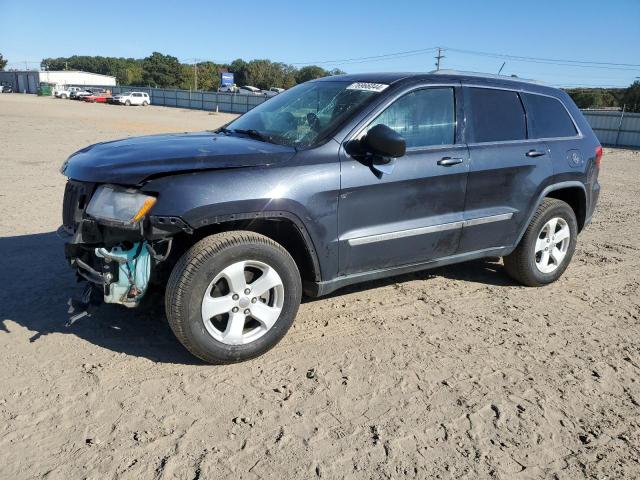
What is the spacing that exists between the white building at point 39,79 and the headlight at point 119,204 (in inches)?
3675

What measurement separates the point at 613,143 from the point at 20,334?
93.4 feet

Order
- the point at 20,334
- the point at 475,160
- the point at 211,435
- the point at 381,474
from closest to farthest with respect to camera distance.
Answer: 1. the point at 381,474
2. the point at 211,435
3. the point at 20,334
4. the point at 475,160

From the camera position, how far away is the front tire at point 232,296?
323 centimetres

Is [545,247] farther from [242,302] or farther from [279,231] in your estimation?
[242,302]

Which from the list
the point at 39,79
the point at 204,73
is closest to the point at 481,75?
the point at 39,79

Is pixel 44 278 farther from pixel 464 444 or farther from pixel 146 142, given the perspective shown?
pixel 464 444

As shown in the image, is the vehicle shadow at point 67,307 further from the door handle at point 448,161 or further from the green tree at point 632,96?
the green tree at point 632,96

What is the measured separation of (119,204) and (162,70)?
104659 mm

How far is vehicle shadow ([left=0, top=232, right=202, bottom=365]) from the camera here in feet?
12.1

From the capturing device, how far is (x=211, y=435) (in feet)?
9.20

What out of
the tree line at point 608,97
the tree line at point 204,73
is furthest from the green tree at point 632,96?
the tree line at point 204,73

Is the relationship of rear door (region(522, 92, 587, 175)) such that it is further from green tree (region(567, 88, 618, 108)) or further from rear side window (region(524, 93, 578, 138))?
green tree (region(567, 88, 618, 108))

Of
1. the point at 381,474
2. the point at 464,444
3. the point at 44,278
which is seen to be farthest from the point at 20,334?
the point at 464,444

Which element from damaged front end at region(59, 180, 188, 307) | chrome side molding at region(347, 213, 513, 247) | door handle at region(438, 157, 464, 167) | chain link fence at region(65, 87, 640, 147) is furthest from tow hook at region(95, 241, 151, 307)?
chain link fence at region(65, 87, 640, 147)
